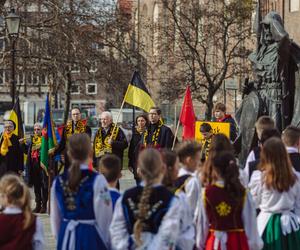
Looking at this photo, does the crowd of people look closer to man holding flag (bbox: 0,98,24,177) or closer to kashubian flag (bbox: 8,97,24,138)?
man holding flag (bbox: 0,98,24,177)

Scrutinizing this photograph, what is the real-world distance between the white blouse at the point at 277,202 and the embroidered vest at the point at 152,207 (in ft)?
5.34

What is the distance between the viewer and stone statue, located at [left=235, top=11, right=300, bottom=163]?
13102mm

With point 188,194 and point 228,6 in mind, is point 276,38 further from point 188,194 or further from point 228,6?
point 228,6

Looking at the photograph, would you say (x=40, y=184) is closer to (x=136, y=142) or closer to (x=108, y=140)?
(x=136, y=142)

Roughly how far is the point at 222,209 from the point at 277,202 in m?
0.91

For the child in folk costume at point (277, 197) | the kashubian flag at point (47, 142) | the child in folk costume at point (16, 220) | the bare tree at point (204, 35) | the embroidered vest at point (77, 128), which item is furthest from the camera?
the bare tree at point (204, 35)

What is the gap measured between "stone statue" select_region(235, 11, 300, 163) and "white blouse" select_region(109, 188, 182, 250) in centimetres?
609

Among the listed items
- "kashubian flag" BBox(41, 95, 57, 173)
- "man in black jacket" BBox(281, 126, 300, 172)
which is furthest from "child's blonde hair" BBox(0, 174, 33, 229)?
"kashubian flag" BBox(41, 95, 57, 173)

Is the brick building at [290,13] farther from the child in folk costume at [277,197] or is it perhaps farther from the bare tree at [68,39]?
the child in folk costume at [277,197]

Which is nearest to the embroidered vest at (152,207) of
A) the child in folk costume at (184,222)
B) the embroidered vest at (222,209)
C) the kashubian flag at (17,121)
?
the child in folk costume at (184,222)

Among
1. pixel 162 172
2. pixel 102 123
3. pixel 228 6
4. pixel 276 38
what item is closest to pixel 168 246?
pixel 162 172

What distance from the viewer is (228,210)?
762cm

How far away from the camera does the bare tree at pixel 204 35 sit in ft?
140

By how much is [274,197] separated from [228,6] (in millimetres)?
34906
